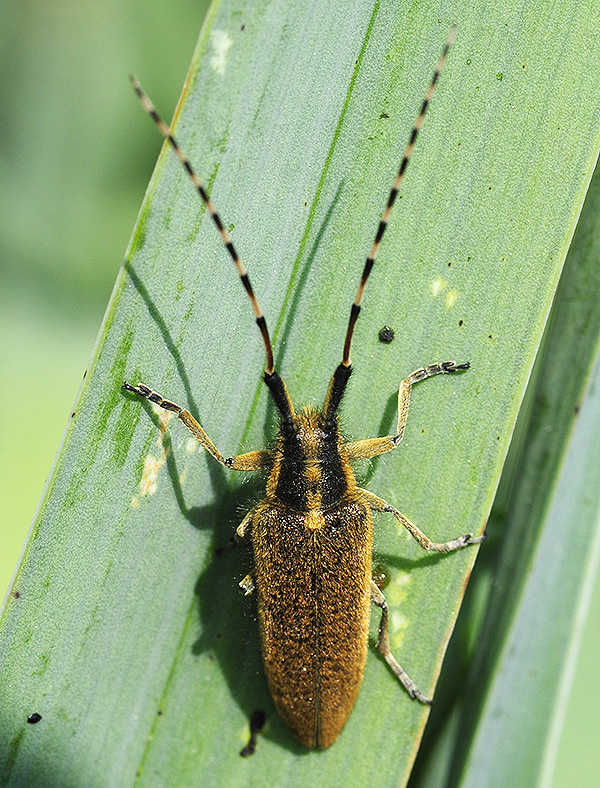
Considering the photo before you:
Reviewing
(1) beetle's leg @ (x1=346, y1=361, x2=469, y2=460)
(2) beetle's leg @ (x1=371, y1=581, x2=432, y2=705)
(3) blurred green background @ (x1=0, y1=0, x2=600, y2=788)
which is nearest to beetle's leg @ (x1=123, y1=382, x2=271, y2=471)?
(1) beetle's leg @ (x1=346, y1=361, x2=469, y2=460)

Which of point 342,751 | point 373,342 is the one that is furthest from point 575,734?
point 373,342

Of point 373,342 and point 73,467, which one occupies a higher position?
point 373,342

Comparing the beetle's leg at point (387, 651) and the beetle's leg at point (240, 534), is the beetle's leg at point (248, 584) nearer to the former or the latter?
the beetle's leg at point (240, 534)

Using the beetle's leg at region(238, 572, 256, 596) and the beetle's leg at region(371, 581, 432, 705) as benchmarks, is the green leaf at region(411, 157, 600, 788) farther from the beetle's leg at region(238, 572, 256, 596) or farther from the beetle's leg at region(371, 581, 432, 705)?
the beetle's leg at region(238, 572, 256, 596)

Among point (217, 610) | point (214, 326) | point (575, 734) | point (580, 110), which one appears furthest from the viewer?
point (217, 610)

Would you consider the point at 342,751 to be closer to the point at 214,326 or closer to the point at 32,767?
the point at 32,767

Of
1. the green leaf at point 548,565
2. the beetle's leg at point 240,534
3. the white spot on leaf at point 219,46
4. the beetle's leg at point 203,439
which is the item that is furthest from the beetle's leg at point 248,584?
the white spot on leaf at point 219,46

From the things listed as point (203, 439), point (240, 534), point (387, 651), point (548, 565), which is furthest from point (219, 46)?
point (387, 651)

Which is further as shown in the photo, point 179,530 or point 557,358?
point 179,530
